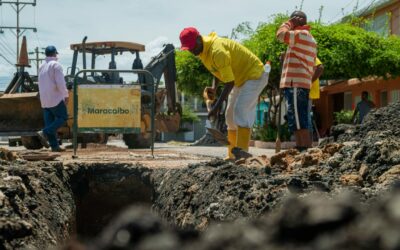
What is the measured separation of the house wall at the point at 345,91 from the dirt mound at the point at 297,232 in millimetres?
23299

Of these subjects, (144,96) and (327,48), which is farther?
(327,48)

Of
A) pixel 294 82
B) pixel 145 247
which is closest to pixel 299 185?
pixel 145 247

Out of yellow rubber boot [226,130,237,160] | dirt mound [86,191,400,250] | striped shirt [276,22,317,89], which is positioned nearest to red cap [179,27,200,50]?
striped shirt [276,22,317,89]

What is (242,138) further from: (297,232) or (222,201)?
(297,232)

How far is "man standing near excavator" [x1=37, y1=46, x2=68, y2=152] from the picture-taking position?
10016 mm

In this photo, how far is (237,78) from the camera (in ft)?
23.8

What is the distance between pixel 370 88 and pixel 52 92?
18.1 meters

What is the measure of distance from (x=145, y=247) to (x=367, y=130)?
6.37m

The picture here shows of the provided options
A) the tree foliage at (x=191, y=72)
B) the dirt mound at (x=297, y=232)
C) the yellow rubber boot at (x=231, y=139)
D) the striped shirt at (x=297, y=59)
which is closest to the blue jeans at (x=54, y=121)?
the yellow rubber boot at (x=231, y=139)

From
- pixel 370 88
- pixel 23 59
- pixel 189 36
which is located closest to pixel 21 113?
pixel 23 59

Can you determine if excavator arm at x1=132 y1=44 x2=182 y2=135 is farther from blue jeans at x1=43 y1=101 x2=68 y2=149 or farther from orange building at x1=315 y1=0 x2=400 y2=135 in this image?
orange building at x1=315 y1=0 x2=400 y2=135

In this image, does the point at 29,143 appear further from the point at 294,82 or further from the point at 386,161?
the point at 386,161

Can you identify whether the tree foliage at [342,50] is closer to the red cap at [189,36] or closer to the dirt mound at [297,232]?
the red cap at [189,36]

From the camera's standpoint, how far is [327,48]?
2027 centimetres
